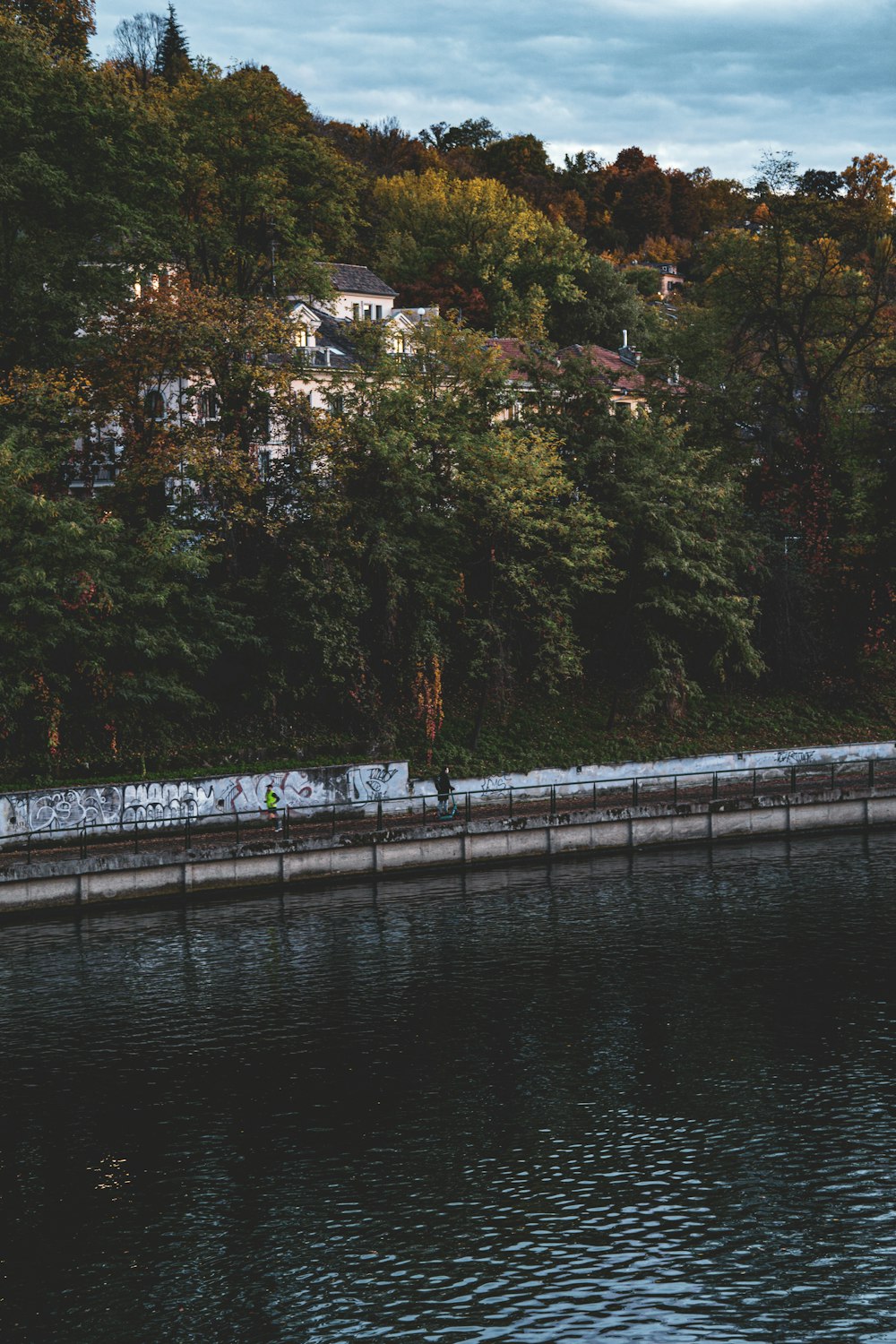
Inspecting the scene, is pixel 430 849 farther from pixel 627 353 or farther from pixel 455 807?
pixel 627 353

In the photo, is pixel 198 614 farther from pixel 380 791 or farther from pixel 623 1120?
pixel 623 1120

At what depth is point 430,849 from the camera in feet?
140

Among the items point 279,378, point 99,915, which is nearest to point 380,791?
point 99,915

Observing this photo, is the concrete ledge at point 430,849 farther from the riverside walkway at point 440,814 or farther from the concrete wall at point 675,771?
the concrete wall at point 675,771

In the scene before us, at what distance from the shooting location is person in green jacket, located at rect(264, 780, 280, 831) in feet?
140

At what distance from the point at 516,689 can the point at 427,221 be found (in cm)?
5818

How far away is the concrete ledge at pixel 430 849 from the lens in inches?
Result: 1492

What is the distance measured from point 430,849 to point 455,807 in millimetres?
2600

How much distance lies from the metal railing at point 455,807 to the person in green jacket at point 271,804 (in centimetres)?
11

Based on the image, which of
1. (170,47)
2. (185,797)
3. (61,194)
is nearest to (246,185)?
(61,194)

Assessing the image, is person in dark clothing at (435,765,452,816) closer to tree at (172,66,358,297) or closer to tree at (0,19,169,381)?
tree at (0,19,169,381)

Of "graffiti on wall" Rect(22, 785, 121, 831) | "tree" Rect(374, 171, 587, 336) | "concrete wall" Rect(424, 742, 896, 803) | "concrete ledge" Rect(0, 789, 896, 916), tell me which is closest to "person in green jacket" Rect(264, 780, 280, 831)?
"concrete ledge" Rect(0, 789, 896, 916)

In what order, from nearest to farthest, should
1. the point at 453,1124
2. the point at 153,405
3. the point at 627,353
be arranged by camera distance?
the point at 453,1124, the point at 153,405, the point at 627,353

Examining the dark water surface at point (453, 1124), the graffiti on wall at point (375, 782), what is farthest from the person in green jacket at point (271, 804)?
the dark water surface at point (453, 1124)
